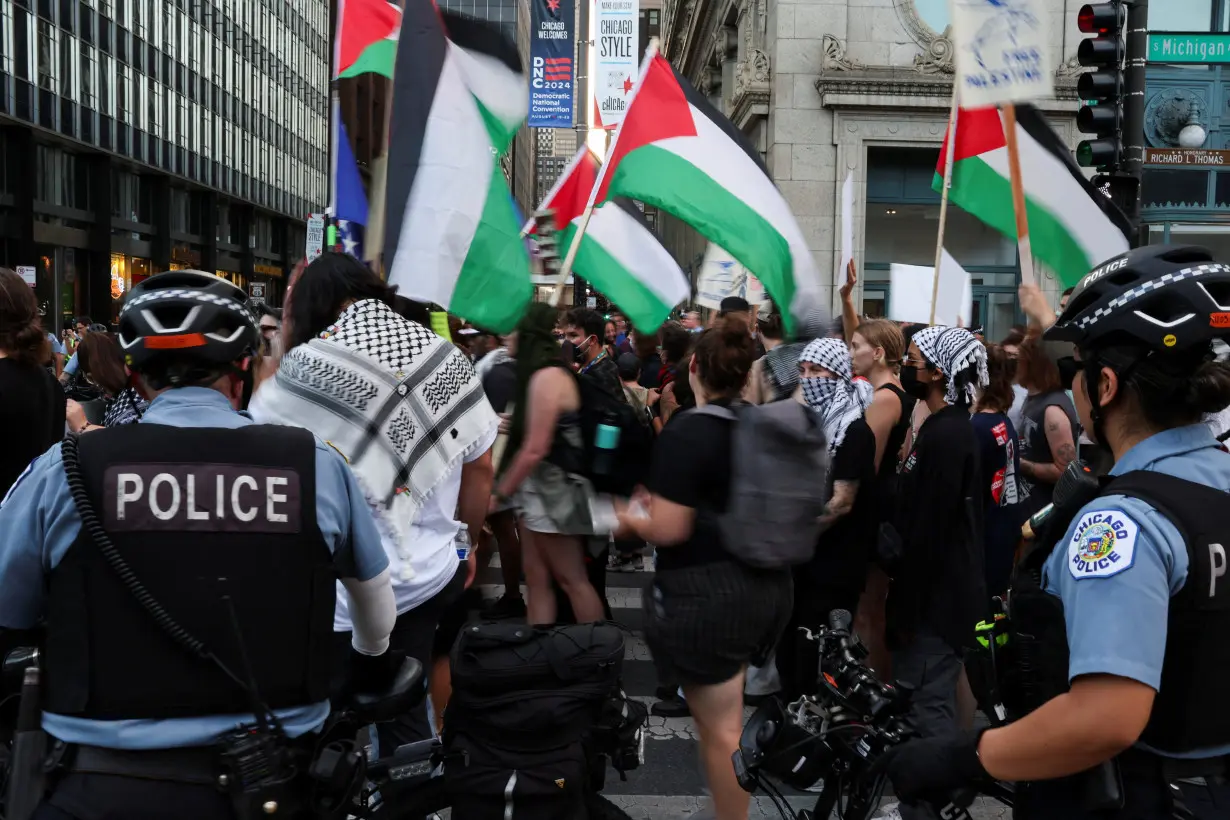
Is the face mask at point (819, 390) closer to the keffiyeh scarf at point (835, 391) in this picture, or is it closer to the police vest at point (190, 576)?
the keffiyeh scarf at point (835, 391)

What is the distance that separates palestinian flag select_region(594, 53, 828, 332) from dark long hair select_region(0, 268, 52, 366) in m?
3.21

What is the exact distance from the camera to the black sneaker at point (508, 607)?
286 inches

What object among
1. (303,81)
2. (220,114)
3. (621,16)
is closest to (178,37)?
(220,114)

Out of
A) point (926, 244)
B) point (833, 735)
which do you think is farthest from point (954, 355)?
point (926, 244)

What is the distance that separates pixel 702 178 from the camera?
641 centimetres

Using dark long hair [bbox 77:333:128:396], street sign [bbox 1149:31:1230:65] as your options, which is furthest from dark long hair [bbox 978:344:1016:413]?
street sign [bbox 1149:31:1230:65]

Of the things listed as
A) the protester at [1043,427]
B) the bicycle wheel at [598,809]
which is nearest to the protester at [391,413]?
the bicycle wheel at [598,809]

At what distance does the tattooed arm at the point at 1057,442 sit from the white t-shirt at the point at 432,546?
10.9ft

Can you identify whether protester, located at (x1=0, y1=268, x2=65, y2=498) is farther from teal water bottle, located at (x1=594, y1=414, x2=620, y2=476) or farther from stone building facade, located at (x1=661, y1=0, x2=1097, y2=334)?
stone building facade, located at (x1=661, y1=0, x2=1097, y2=334)

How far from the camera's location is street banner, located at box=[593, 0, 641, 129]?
27.8 m

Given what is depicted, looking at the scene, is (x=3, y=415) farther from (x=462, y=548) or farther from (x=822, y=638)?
(x=822, y=638)

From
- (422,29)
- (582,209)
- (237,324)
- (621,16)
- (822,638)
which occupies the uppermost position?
(621,16)

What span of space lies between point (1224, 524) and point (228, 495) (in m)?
1.83

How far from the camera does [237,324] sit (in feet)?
7.97
